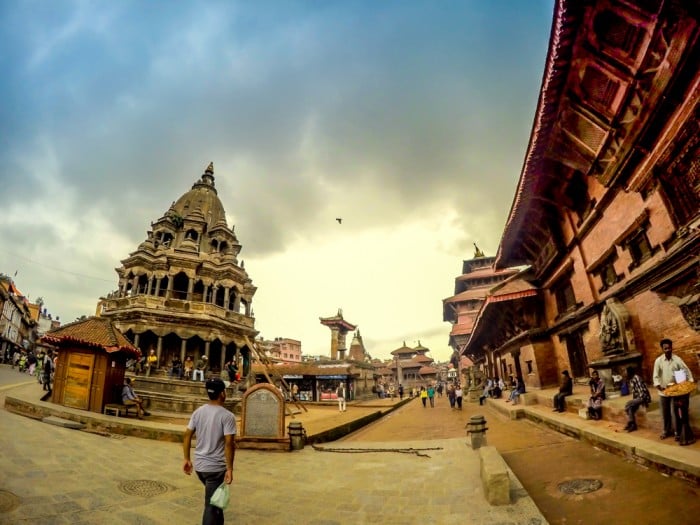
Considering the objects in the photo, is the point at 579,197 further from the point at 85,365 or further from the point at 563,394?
the point at 85,365

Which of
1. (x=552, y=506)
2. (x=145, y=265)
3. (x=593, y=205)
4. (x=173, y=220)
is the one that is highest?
(x=173, y=220)

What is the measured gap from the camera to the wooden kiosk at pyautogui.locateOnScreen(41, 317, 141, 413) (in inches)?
430

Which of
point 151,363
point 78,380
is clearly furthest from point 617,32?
point 151,363

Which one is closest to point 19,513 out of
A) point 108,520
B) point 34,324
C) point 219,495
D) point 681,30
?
point 108,520

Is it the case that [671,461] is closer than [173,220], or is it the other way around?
[671,461]

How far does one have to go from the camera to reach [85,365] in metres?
11.2

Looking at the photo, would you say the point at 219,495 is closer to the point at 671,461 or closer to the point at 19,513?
the point at 19,513

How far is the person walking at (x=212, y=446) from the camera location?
10.0ft

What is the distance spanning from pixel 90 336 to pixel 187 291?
1812 centimetres

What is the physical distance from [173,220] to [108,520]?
106 ft

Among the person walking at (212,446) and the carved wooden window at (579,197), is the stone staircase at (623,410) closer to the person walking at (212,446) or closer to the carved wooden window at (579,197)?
the carved wooden window at (579,197)

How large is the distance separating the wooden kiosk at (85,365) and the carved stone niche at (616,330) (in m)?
14.5

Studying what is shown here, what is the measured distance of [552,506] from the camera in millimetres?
4035

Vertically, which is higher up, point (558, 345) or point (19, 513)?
point (558, 345)
